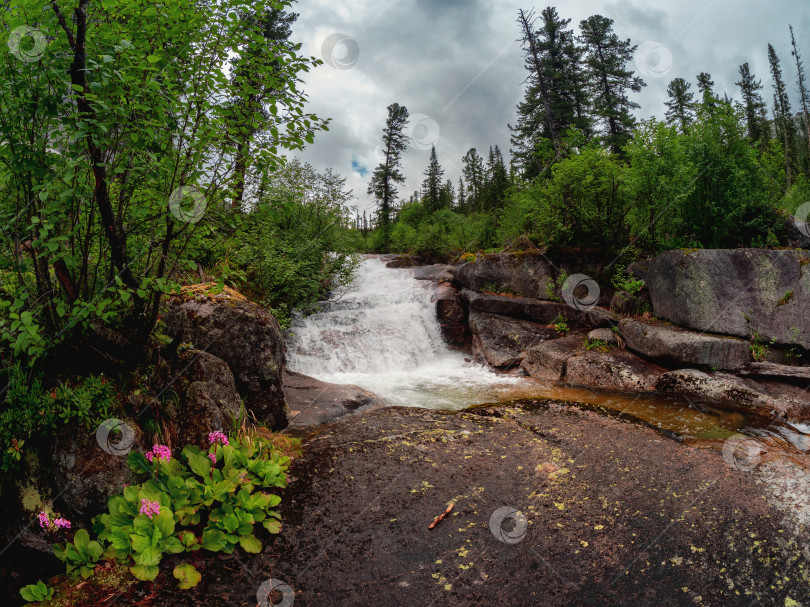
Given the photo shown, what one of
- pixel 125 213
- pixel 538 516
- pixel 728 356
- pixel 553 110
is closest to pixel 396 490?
pixel 538 516

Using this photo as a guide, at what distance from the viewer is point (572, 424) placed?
6184mm

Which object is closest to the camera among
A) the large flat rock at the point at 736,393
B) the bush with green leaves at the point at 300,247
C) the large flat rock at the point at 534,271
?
the large flat rock at the point at 736,393

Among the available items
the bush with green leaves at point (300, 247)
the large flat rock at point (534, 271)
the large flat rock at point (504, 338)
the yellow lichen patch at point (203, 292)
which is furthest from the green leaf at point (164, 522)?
the large flat rock at point (534, 271)

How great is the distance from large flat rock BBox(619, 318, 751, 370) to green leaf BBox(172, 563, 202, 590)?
33.4ft

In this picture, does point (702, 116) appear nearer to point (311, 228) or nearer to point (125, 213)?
point (311, 228)

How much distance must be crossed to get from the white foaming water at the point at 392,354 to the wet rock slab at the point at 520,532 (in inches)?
146

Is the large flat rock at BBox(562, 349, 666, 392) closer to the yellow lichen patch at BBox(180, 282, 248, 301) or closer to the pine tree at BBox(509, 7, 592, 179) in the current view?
the yellow lichen patch at BBox(180, 282, 248, 301)

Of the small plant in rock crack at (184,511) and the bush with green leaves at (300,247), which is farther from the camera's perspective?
the bush with green leaves at (300,247)

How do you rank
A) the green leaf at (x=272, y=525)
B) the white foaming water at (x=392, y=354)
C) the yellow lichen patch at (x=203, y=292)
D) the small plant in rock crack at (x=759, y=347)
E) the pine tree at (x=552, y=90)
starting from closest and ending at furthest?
the green leaf at (x=272, y=525), the yellow lichen patch at (x=203, y=292), the small plant in rock crack at (x=759, y=347), the white foaming water at (x=392, y=354), the pine tree at (x=552, y=90)

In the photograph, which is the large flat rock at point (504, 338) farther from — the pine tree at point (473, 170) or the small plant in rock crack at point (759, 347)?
the pine tree at point (473, 170)

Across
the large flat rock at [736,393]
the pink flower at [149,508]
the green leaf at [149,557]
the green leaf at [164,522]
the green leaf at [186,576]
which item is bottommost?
the large flat rock at [736,393]

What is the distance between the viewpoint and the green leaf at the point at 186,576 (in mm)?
2857

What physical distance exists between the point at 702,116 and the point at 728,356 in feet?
22.2

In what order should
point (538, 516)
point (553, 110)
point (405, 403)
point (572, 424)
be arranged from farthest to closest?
point (553, 110), point (405, 403), point (572, 424), point (538, 516)
